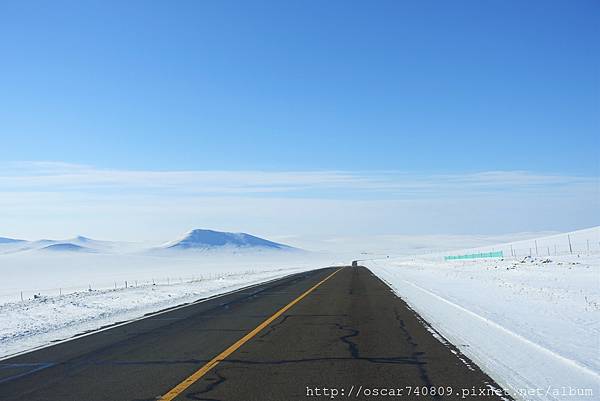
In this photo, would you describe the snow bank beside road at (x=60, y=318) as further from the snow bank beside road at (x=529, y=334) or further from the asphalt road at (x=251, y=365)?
the snow bank beside road at (x=529, y=334)

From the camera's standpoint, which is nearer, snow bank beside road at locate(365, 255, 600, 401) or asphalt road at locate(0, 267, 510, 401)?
asphalt road at locate(0, 267, 510, 401)

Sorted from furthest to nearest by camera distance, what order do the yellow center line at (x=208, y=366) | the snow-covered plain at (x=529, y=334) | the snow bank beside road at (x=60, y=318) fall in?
the snow bank beside road at (x=60, y=318)
the snow-covered plain at (x=529, y=334)
the yellow center line at (x=208, y=366)

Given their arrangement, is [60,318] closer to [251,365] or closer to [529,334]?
[251,365]

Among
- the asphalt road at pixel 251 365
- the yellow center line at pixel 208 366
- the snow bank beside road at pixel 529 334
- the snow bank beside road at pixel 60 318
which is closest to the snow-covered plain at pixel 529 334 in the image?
the snow bank beside road at pixel 529 334

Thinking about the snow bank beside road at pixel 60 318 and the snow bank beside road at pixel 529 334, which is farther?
the snow bank beside road at pixel 60 318

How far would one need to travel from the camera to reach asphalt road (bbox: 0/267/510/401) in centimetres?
746

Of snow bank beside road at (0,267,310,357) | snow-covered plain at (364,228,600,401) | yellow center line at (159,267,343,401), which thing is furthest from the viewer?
snow bank beside road at (0,267,310,357)

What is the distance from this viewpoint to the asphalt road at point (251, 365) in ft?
24.5

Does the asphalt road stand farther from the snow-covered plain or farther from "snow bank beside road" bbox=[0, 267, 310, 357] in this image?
"snow bank beside road" bbox=[0, 267, 310, 357]

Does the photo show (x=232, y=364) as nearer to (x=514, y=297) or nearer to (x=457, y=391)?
(x=457, y=391)

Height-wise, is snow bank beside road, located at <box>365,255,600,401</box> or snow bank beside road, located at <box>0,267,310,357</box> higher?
snow bank beside road, located at <box>0,267,310,357</box>

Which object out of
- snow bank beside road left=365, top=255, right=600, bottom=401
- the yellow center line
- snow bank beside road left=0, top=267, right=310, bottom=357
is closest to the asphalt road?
the yellow center line

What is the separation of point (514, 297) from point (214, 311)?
11.4 meters

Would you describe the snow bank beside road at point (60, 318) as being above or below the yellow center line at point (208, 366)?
above
